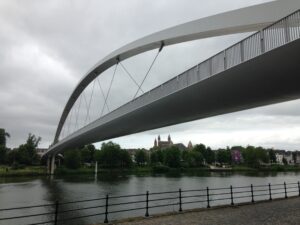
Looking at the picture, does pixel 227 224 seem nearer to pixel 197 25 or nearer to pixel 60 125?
pixel 197 25

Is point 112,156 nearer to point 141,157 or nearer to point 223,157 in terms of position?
point 141,157

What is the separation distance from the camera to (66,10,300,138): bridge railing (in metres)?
8.45

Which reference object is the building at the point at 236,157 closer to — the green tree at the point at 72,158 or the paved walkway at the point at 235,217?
the green tree at the point at 72,158

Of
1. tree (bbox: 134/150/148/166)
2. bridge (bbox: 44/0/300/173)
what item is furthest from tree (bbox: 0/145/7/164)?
bridge (bbox: 44/0/300/173)

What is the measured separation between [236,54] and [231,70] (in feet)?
1.86

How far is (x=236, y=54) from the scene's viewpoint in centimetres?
1055

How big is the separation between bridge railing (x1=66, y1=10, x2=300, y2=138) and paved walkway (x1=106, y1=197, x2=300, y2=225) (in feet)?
16.5

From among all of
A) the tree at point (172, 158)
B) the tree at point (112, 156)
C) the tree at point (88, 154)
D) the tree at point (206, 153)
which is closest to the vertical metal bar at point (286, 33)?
the tree at point (112, 156)

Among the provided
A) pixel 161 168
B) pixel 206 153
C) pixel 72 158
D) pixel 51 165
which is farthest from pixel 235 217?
pixel 206 153

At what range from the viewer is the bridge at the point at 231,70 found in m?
9.13

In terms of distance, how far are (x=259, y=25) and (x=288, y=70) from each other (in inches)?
76.0

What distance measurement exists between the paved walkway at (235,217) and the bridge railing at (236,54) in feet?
16.5

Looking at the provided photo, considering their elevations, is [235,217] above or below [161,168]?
above

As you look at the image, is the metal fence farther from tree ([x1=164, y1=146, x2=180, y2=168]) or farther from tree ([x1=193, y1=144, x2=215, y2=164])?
tree ([x1=193, y1=144, x2=215, y2=164])
